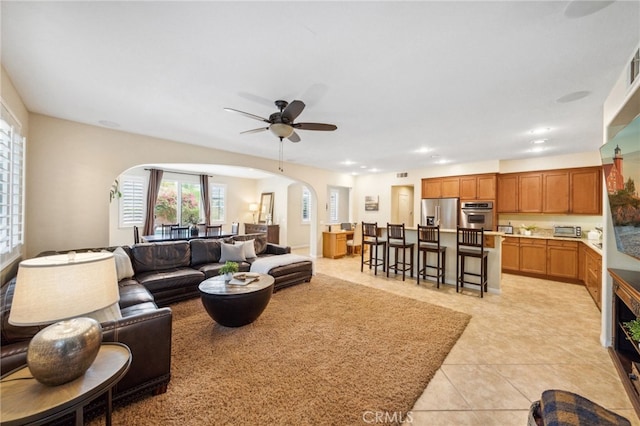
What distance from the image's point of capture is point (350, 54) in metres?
1.98

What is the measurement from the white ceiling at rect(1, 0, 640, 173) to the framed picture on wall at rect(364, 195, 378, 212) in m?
4.64

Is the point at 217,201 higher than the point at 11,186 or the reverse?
higher

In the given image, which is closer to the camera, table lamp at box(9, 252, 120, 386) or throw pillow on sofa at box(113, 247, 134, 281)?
table lamp at box(9, 252, 120, 386)

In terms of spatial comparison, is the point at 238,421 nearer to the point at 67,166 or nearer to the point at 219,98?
the point at 219,98

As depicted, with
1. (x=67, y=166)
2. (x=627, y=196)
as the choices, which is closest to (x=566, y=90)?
(x=627, y=196)

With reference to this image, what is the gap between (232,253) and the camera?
4605 mm

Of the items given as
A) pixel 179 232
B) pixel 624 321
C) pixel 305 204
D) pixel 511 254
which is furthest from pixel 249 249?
pixel 511 254

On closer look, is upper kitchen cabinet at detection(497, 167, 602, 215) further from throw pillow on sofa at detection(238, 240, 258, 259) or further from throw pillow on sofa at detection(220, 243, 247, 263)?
throw pillow on sofa at detection(220, 243, 247, 263)

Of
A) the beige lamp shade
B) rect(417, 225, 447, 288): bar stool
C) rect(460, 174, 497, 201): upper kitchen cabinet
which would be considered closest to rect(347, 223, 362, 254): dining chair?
rect(417, 225, 447, 288): bar stool

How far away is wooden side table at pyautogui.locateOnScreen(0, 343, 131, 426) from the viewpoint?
1.05 m

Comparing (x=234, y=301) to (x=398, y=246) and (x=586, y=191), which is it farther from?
(x=586, y=191)

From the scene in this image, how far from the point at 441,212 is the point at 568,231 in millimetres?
2493

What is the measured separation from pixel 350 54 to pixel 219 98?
5.36ft

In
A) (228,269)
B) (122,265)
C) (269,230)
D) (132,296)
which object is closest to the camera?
(132,296)
